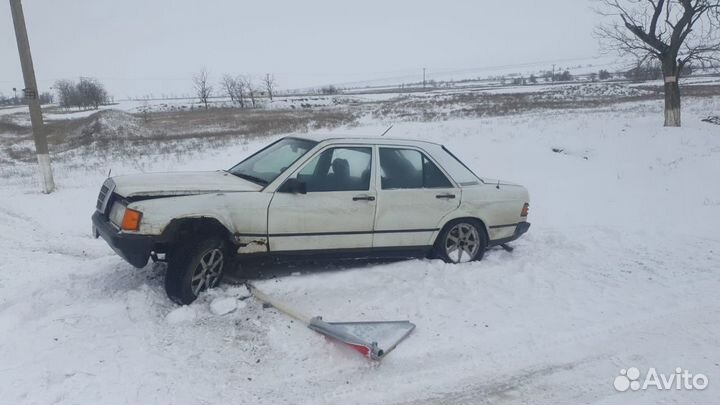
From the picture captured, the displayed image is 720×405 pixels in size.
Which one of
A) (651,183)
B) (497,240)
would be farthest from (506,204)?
(651,183)

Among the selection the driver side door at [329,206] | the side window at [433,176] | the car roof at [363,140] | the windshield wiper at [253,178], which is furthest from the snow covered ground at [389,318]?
the car roof at [363,140]

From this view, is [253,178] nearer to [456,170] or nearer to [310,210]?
[310,210]

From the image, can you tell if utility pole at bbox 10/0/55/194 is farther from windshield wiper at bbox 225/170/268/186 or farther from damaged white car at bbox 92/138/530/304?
windshield wiper at bbox 225/170/268/186

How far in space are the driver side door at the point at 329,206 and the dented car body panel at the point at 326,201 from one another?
0.01 metres

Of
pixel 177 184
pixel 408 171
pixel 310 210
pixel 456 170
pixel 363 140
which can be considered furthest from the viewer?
pixel 456 170

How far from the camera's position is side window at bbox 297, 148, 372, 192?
4957 mm

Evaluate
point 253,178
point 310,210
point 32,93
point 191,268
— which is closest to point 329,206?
point 310,210

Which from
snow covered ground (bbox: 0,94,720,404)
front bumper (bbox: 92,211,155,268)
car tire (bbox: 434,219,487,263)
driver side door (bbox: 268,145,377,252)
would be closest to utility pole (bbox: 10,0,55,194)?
snow covered ground (bbox: 0,94,720,404)

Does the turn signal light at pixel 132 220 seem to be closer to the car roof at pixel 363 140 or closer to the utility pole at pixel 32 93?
the car roof at pixel 363 140

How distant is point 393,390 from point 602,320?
2224 mm

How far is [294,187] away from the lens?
184 inches

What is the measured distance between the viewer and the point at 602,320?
4293 mm

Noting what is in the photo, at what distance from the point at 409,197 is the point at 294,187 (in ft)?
4.51

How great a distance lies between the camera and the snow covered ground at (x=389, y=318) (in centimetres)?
329
